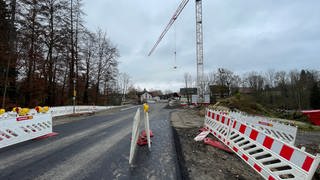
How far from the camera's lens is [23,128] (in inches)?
347

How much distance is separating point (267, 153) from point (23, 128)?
883 centimetres

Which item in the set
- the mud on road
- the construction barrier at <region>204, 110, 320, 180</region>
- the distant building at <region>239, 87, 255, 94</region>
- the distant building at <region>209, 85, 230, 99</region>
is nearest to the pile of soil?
the mud on road

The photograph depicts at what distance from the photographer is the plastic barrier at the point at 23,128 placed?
787 centimetres

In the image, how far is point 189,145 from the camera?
7.65 metres

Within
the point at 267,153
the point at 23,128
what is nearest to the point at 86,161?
the point at 267,153

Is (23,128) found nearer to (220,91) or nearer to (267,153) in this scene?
(267,153)

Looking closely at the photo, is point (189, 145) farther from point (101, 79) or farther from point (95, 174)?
point (101, 79)

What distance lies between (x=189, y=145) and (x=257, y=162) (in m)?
2.97

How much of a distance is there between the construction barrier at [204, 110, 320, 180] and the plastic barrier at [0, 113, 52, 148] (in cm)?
773

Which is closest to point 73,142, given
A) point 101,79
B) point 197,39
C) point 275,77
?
point 101,79

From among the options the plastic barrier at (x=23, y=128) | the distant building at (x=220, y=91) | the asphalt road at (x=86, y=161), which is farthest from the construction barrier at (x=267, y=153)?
the distant building at (x=220, y=91)

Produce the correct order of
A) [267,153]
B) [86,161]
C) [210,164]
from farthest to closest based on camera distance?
[86,161] → [210,164] → [267,153]

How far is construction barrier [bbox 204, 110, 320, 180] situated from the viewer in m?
3.45

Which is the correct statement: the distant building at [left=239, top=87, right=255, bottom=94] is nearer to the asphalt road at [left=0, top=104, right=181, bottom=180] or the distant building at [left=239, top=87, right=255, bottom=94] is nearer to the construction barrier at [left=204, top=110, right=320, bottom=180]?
the construction barrier at [left=204, top=110, right=320, bottom=180]
